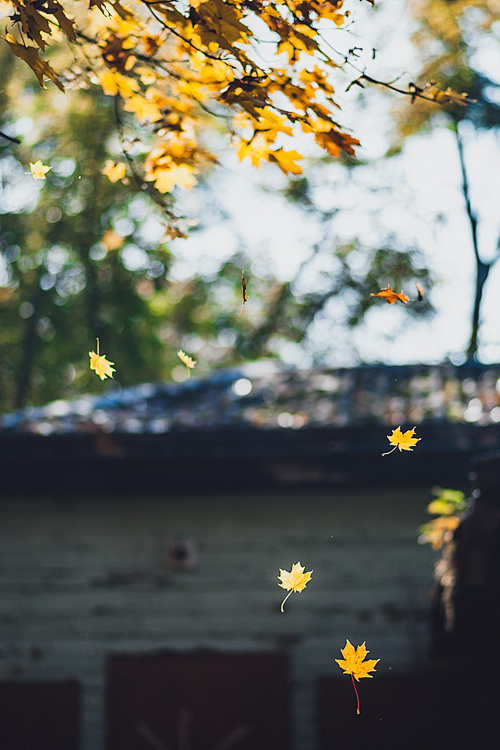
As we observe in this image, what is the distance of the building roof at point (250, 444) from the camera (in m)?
5.02

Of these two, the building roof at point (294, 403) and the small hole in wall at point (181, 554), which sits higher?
the building roof at point (294, 403)

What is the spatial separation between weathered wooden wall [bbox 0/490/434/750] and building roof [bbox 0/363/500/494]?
0.65 feet

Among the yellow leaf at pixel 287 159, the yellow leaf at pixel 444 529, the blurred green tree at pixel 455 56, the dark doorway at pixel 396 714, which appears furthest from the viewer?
the blurred green tree at pixel 455 56

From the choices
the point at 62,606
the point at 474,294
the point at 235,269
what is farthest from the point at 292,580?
the point at 235,269

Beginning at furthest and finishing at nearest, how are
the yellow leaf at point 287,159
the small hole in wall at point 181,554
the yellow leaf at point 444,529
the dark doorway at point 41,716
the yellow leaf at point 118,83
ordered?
the small hole in wall at point 181,554 < the dark doorway at point 41,716 < the yellow leaf at point 444,529 < the yellow leaf at point 118,83 < the yellow leaf at point 287,159

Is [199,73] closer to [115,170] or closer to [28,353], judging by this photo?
[115,170]

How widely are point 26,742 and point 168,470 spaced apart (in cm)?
227

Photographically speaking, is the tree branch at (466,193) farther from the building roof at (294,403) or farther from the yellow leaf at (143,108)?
the yellow leaf at (143,108)

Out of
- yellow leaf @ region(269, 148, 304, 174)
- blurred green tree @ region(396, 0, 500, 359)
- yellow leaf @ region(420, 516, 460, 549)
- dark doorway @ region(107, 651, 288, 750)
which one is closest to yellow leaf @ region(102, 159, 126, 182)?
yellow leaf @ region(269, 148, 304, 174)

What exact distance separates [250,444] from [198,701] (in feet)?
6.39

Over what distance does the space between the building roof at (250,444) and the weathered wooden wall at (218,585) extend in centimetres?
20

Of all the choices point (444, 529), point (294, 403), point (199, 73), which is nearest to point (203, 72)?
point (199, 73)

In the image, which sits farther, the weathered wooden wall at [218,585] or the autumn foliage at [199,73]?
the weathered wooden wall at [218,585]

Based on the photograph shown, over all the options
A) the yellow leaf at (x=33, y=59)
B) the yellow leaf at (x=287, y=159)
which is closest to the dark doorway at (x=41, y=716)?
the yellow leaf at (x=287, y=159)
